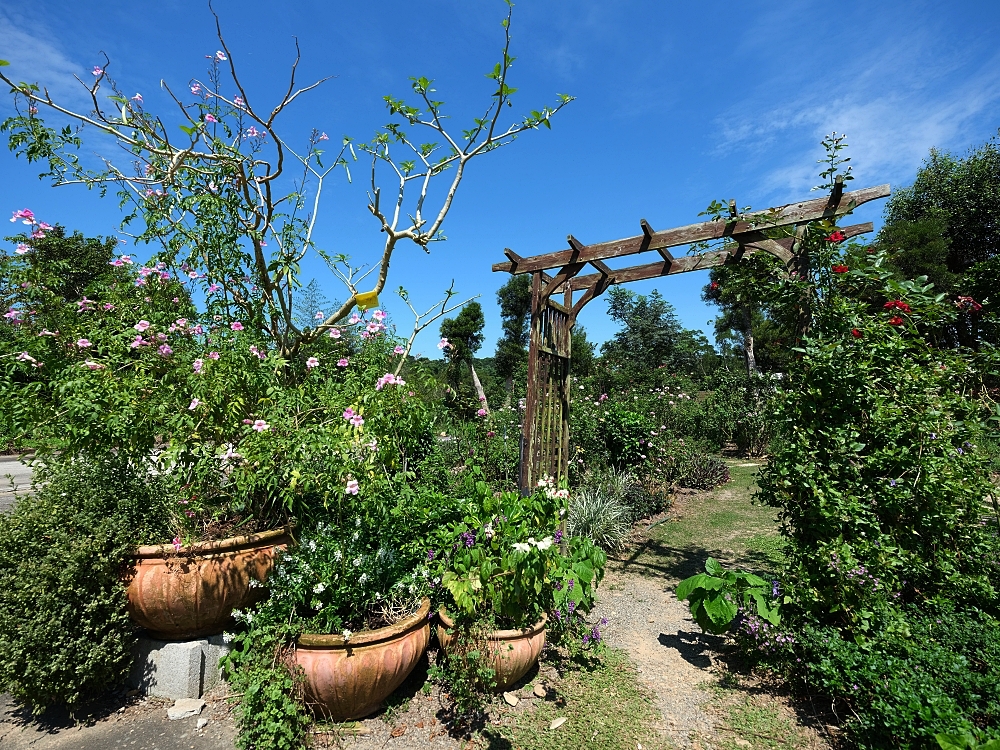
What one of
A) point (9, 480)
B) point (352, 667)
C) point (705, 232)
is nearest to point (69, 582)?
point (352, 667)

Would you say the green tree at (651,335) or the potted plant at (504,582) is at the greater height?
the green tree at (651,335)

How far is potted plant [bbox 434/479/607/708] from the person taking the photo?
2.47 meters

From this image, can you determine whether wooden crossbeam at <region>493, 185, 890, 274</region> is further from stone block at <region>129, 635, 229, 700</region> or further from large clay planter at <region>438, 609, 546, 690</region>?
stone block at <region>129, 635, 229, 700</region>

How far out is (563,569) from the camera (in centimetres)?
269

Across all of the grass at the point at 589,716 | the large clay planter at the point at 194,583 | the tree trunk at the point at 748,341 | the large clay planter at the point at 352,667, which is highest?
the tree trunk at the point at 748,341

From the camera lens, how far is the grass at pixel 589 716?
89.8 inches

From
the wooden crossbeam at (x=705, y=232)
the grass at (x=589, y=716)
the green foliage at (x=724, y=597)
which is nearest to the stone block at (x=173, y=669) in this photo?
the grass at (x=589, y=716)

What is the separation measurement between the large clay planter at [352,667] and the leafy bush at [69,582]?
998mm

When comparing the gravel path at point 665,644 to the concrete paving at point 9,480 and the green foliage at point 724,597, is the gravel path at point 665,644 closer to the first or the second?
the green foliage at point 724,597

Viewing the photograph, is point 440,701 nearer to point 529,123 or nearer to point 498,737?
point 498,737

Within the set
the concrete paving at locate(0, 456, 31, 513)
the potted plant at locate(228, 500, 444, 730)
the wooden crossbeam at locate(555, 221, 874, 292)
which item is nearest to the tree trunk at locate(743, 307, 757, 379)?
the wooden crossbeam at locate(555, 221, 874, 292)

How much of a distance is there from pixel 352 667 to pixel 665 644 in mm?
1952

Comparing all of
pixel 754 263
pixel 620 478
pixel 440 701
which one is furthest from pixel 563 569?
pixel 620 478

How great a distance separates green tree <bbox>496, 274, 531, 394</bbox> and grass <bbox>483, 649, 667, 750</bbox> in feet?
64.4
